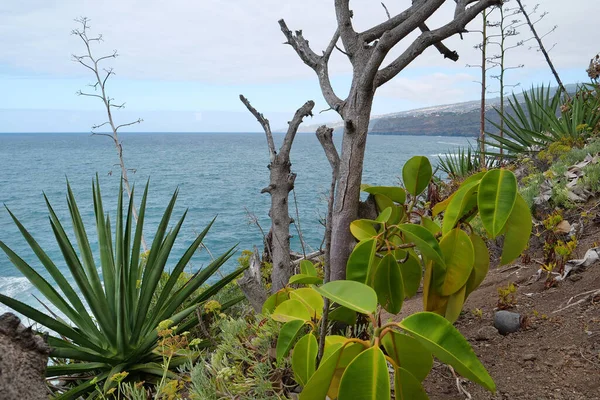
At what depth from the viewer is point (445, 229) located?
1296mm

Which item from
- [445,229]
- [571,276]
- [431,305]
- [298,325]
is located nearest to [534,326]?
[571,276]

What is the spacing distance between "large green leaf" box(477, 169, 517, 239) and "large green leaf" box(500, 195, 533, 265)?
0.38 feet

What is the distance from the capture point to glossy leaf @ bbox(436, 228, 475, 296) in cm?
127

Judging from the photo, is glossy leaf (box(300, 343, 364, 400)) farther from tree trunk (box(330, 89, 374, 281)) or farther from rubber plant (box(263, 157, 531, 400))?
tree trunk (box(330, 89, 374, 281))

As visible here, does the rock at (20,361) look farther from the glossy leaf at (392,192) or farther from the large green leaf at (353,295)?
the glossy leaf at (392,192)

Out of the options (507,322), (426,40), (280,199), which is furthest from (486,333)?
(280,199)

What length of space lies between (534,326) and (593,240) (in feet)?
4.00

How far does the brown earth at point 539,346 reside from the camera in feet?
4.92

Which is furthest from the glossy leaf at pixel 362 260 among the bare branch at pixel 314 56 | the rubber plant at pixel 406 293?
the bare branch at pixel 314 56

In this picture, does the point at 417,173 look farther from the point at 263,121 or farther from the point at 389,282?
the point at 263,121

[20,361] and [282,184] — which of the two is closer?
[20,361]

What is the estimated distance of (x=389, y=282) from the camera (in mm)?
1312

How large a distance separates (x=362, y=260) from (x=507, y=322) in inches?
37.6

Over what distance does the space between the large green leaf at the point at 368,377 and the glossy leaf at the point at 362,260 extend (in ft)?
1.13
